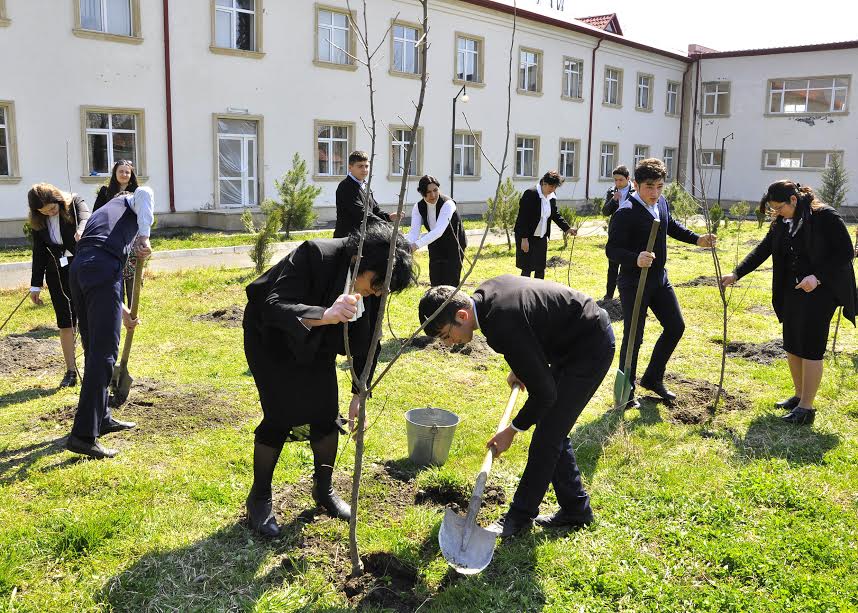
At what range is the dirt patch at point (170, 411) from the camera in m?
4.81

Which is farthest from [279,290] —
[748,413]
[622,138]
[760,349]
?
[622,138]

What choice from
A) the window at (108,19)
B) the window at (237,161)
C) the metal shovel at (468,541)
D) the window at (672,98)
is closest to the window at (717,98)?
the window at (672,98)

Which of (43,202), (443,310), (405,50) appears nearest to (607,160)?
(405,50)

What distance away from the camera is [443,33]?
21.5 m

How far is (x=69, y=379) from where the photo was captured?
18.3 feet

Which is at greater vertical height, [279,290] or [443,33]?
[443,33]

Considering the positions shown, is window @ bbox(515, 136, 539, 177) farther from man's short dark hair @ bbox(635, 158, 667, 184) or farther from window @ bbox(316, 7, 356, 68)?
man's short dark hair @ bbox(635, 158, 667, 184)

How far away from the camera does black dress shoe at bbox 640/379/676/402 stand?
18.3 feet

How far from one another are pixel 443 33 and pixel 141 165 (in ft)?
32.4

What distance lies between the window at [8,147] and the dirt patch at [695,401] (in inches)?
522

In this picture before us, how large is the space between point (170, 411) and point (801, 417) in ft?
14.2

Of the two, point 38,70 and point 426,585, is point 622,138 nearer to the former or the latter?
point 38,70

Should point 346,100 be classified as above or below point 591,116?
below

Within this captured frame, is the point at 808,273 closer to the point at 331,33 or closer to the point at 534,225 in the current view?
the point at 534,225
